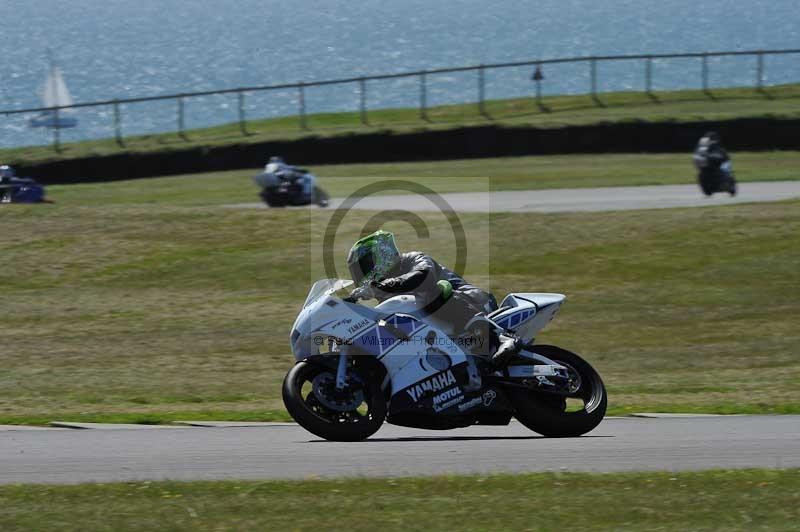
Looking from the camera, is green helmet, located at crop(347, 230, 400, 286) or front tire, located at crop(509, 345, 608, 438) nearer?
green helmet, located at crop(347, 230, 400, 286)

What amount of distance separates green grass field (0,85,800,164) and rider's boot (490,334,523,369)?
28.8 metres

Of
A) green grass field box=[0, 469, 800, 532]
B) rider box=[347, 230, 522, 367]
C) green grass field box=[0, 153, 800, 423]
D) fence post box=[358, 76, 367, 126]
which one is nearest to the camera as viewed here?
green grass field box=[0, 469, 800, 532]

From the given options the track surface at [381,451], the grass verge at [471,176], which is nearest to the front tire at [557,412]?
the track surface at [381,451]

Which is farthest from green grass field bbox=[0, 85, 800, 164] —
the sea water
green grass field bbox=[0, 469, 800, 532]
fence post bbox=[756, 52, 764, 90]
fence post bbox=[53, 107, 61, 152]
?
green grass field bbox=[0, 469, 800, 532]

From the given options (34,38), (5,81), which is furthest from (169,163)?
(34,38)

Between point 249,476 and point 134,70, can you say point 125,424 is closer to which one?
point 249,476

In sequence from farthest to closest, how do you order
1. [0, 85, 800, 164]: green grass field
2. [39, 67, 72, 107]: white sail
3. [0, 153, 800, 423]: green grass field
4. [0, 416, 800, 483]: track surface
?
[39, 67, 72, 107]: white sail
[0, 85, 800, 164]: green grass field
[0, 153, 800, 423]: green grass field
[0, 416, 800, 483]: track surface

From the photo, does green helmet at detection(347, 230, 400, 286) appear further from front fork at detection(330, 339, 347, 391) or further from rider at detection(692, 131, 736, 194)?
rider at detection(692, 131, 736, 194)

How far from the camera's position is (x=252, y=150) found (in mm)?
38531

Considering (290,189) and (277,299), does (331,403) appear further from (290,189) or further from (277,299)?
(290,189)

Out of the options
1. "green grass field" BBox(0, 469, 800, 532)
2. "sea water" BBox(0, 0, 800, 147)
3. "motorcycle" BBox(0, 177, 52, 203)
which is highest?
"sea water" BBox(0, 0, 800, 147)

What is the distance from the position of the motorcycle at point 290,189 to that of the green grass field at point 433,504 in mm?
20367

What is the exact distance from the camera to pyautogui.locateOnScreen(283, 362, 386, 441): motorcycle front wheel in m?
9.96

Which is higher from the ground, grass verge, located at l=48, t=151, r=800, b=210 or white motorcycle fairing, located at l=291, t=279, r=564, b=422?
grass verge, located at l=48, t=151, r=800, b=210
